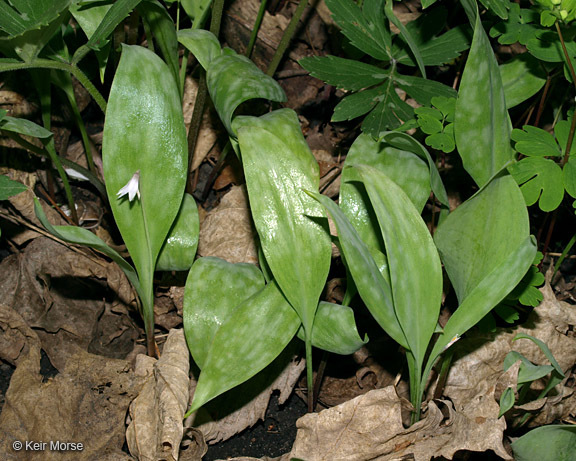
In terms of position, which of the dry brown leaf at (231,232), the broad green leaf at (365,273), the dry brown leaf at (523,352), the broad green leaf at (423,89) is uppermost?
the broad green leaf at (423,89)

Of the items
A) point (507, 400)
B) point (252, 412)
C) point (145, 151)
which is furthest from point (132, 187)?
point (507, 400)

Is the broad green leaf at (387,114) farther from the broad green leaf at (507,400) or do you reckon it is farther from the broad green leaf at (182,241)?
the broad green leaf at (507,400)

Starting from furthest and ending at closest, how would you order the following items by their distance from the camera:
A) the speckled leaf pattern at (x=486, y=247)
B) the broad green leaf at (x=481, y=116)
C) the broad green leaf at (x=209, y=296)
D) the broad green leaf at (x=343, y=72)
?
1. the broad green leaf at (x=343, y=72)
2. the broad green leaf at (x=209, y=296)
3. the broad green leaf at (x=481, y=116)
4. the speckled leaf pattern at (x=486, y=247)

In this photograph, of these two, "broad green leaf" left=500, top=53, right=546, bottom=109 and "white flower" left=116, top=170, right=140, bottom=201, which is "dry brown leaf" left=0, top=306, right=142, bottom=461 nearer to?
"white flower" left=116, top=170, right=140, bottom=201

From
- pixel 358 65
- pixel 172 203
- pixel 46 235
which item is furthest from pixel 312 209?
pixel 46 235

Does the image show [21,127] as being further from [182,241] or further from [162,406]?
[162,406]

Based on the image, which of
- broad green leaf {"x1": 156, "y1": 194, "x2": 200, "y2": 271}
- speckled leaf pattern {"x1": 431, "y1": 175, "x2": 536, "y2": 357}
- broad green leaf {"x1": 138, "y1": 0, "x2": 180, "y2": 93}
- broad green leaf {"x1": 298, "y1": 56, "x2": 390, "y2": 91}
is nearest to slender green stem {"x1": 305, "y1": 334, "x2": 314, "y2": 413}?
speckled leaf pattern {"x1": 431, "y1": 175, "x2": 536, "y2": 357}

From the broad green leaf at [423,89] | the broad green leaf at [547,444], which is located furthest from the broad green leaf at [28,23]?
the broad green leaf at [547,444]

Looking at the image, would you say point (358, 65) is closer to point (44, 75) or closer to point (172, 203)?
point (172, 203)
